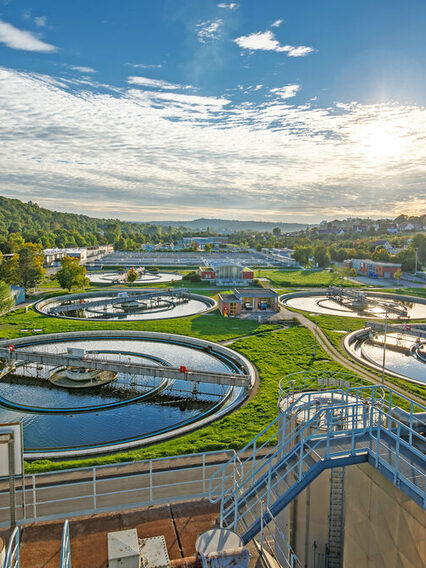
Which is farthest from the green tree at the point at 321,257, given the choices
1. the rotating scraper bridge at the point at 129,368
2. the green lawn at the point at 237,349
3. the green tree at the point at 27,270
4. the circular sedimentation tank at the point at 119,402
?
the rotating scraper bridge at the point at 129,368

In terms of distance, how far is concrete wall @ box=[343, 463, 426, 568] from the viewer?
6.24 metres

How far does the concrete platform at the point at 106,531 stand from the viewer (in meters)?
7.03

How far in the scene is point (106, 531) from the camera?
7699 mm

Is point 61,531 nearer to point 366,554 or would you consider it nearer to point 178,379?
point 366,554

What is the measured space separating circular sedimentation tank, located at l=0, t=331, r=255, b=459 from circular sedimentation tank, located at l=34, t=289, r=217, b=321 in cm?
1194

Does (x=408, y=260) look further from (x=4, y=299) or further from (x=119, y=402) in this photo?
Result: (x=119, y=402)

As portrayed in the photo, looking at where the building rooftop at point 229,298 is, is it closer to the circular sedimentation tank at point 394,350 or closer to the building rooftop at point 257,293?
the building rooftop at point 257,293

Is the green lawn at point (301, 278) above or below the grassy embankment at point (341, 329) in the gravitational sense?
above

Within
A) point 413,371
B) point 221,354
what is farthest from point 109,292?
point 413,371

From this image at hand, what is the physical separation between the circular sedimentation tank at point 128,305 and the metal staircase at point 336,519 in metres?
30.0

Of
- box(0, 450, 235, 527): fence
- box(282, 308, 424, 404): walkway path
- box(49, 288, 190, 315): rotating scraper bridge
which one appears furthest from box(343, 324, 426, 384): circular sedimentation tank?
box(49, 288, 190, 315): rotating scraper bridge

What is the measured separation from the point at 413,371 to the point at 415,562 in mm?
20129

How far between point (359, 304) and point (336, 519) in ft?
130

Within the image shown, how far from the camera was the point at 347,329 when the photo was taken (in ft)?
108
